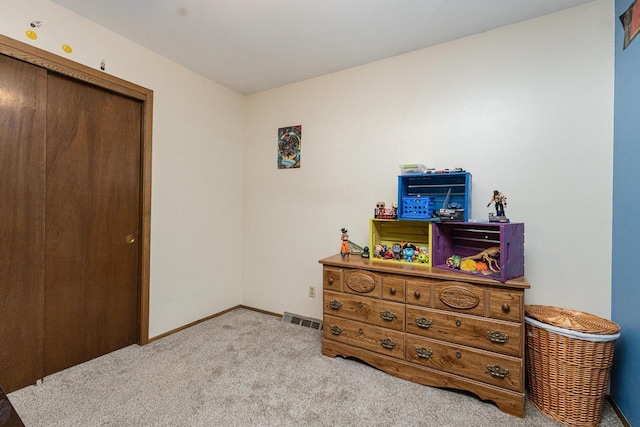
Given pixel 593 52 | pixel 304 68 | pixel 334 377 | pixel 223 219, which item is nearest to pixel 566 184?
pixel 593 52

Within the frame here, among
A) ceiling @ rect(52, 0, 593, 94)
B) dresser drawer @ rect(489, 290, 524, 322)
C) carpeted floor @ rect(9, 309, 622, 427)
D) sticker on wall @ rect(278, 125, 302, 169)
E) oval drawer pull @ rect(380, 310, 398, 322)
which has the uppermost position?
ceiling @ rect(52, 0, 593, 94)

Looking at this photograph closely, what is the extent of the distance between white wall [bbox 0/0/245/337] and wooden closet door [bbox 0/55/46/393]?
323 mm

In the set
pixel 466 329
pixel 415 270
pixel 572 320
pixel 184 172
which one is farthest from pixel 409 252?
pixel 184 172

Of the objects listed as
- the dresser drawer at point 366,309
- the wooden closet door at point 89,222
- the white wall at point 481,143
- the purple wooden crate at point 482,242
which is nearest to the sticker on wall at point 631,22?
the white wall at point 481,143

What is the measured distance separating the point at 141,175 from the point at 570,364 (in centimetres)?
318

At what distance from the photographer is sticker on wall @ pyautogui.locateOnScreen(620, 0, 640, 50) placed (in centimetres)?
156

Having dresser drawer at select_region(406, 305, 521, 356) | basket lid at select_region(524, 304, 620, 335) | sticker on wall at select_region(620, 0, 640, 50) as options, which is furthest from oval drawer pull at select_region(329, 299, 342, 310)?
sticker on wall at select_region(620, 0, 640, 50)

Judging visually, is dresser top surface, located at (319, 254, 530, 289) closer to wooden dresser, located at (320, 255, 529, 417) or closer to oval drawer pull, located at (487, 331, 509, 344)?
wooden dresser, located at (320, 255, 529, 417)

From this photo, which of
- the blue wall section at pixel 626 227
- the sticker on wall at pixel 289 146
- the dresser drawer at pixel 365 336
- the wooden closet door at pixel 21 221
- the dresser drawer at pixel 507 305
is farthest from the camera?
the sticker on wall at pixel 289 146

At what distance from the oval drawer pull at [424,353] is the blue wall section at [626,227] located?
0.97 m

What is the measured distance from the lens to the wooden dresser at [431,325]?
1.66 m

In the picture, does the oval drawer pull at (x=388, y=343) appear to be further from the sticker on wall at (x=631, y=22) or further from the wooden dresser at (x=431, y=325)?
the sticker on wall at (x=631, y=22)

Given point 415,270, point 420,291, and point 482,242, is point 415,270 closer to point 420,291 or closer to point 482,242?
point 420,291

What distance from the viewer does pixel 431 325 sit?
6.16 feet
